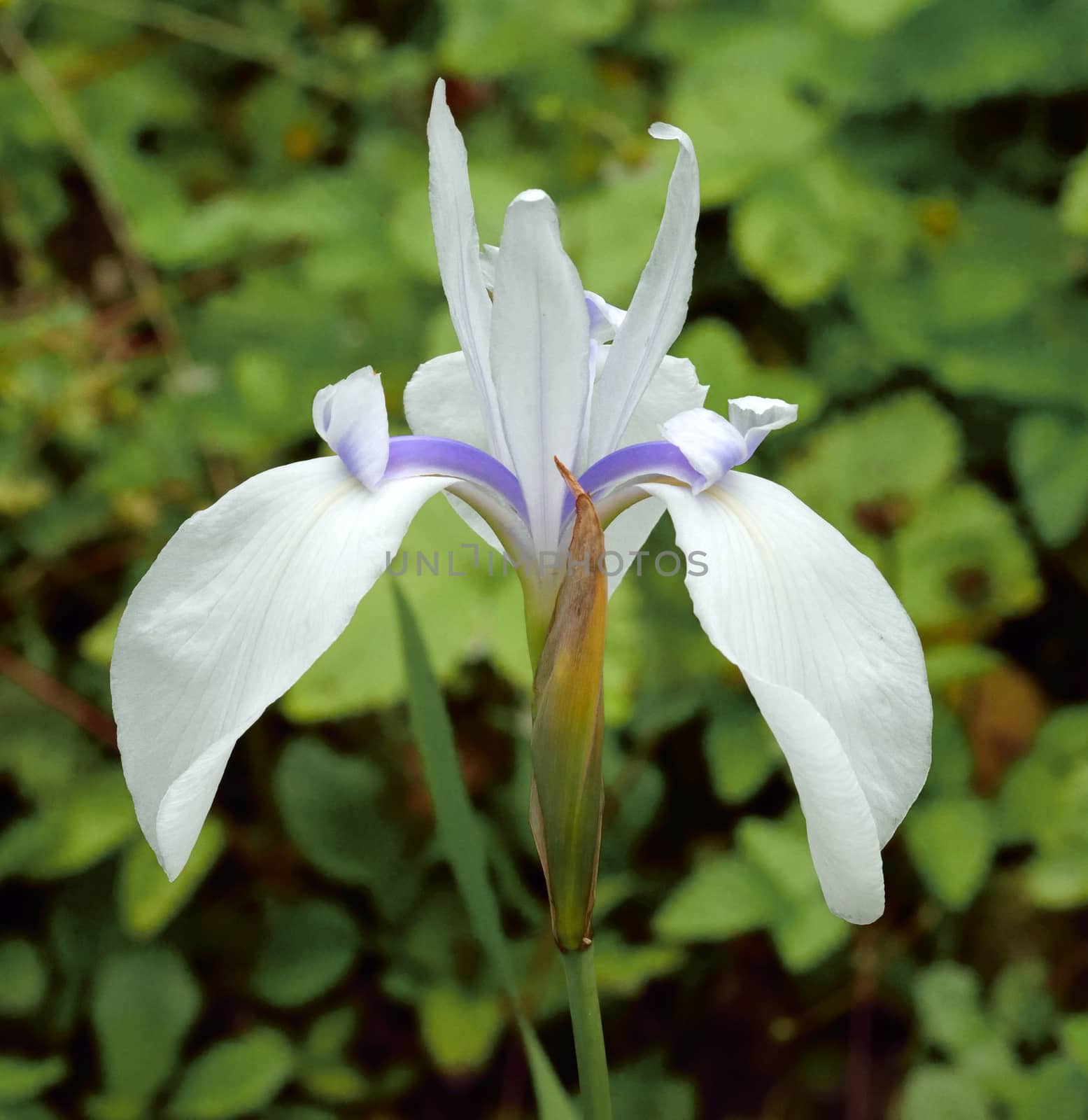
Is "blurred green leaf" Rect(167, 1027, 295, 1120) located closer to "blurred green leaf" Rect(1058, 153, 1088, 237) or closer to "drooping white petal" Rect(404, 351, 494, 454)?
"drooping white petal" Rect(404, 351, 494, 454)

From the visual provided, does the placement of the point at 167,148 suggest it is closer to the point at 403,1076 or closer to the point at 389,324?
the point at 389,324

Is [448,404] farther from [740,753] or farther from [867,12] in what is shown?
[867,12]

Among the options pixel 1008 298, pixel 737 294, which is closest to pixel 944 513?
pixel 1008 298

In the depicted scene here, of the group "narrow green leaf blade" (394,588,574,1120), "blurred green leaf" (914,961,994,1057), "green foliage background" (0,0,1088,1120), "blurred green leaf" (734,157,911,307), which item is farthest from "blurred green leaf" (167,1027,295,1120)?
"blurred green leaf" (734,157,911,307)

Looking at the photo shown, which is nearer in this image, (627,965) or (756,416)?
(756,416)

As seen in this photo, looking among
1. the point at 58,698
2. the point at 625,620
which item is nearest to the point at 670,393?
the point at 625,620

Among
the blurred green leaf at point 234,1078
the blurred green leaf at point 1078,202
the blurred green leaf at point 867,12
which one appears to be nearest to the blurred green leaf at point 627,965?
the blurred green leaf at point 234,1078

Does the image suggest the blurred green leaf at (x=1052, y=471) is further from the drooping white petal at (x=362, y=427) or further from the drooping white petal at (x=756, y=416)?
the drooping white petal at (x=362, y=427)
